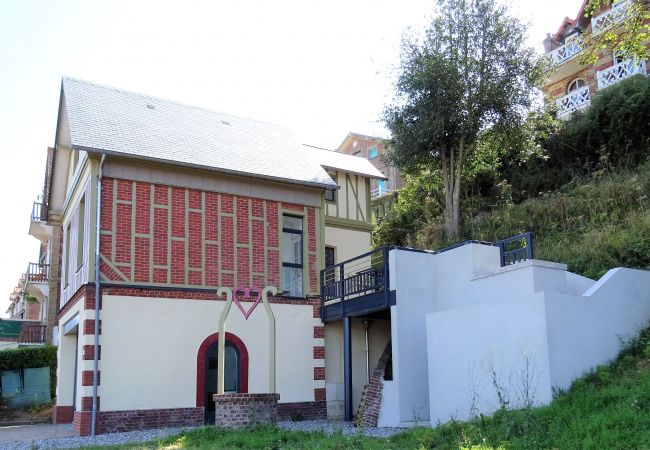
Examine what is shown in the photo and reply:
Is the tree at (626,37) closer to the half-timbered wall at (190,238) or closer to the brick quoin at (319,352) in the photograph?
the half-timbered wall at (190,238)

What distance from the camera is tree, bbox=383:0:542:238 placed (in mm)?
21891

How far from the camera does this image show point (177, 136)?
1712 centimetres

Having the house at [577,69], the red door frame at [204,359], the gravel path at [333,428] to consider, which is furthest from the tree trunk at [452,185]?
the red door frame at [204,359]

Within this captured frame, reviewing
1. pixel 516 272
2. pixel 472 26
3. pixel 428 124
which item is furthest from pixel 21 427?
pixel 472 26

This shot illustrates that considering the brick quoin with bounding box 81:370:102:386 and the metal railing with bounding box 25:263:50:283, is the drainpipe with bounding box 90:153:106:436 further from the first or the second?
the metal railing with bounding box 25:263:50:283

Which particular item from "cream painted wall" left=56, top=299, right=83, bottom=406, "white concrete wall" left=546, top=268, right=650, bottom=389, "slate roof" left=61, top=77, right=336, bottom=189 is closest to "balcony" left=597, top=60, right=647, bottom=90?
"slate roof" left=61, top=77, right=336, bottom=189

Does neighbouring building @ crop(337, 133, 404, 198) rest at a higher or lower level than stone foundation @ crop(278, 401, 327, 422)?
higher

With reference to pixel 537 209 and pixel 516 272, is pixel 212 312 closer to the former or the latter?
pixel 516 272

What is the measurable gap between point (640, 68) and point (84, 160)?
800 inches

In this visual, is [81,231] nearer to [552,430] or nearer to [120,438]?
[120,438]

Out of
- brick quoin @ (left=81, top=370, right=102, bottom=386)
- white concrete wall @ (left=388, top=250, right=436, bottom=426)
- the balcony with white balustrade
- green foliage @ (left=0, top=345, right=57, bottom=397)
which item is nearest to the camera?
white concrete wall @ (left=388, top=250, right=436, bottom=426)

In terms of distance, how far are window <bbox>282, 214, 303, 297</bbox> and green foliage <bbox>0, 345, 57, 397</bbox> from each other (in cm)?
986

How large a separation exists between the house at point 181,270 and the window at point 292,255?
0.10 feet

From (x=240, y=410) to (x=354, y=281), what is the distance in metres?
5.03
